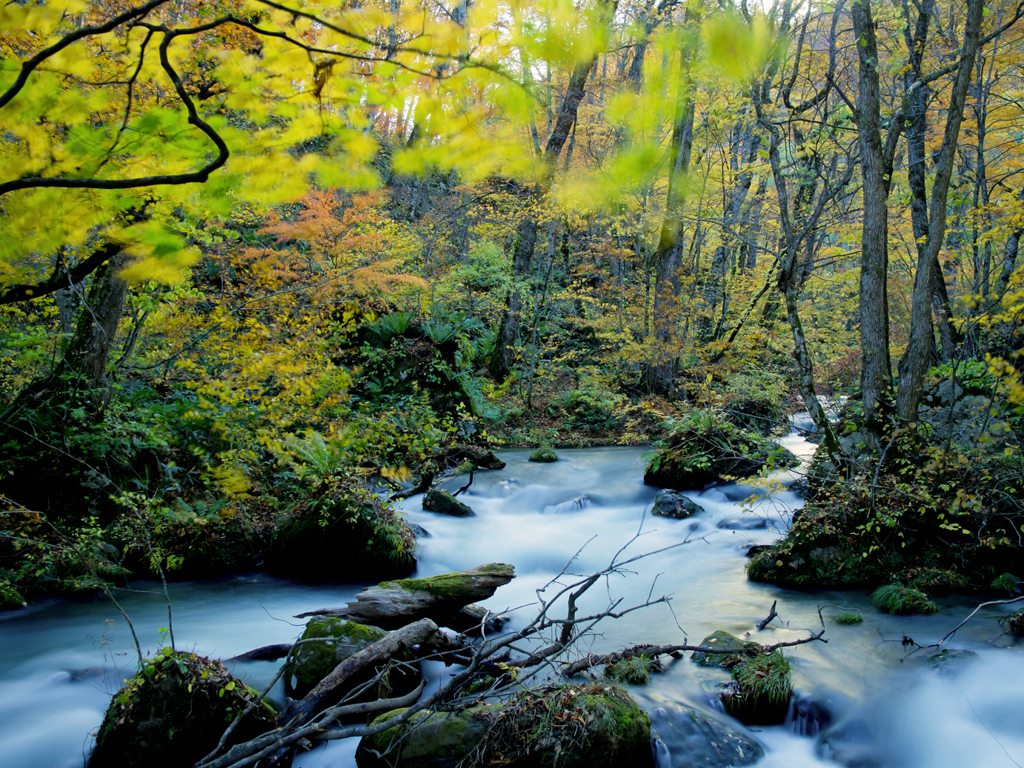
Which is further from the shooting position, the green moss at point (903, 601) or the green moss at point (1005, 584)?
the green moss at point (1005, 584)

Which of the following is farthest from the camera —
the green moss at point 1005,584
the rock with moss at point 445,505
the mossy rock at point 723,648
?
the rock with moss at point 445,505

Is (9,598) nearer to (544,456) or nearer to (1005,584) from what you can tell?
(544,456)

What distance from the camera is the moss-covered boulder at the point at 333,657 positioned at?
3607 millimetres

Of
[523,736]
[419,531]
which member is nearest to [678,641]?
[523,736]

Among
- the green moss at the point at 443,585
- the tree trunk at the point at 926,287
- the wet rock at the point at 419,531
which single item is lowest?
the wet rock at the point at 419,531

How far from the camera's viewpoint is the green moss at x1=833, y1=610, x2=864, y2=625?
190 inches

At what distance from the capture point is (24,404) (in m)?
5.79

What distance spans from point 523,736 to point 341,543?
139 inches

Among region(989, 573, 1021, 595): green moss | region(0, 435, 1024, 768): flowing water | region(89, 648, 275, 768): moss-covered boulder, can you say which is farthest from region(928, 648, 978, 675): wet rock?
region(89, 648, 275, 768): moss-covered boulder

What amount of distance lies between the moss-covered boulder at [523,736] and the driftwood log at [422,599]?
1.22 m

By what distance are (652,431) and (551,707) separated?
397 inches

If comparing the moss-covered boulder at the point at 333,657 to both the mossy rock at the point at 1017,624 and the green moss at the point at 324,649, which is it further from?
the mossy rock at the point at 1017,624

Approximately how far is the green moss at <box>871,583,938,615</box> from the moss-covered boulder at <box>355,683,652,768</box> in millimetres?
3236

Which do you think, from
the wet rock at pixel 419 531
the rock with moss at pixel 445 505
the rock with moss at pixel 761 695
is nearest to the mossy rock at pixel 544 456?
the rock with moss at pixel 445 505
